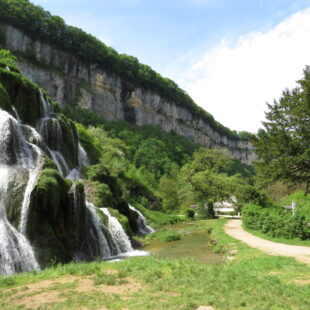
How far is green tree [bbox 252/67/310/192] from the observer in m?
25.2

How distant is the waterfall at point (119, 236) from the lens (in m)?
19.0

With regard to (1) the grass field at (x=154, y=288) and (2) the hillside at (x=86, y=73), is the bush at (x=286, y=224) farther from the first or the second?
(2) the hillside at (x=86, y=73)

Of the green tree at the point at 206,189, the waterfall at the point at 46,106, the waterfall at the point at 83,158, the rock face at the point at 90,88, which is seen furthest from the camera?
the rock face at the point at 90,88

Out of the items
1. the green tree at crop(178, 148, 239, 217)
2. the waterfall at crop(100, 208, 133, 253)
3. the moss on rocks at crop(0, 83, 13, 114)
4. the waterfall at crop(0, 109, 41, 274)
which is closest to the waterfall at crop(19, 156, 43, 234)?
the waterfall at crop(0, 109, 41, 274)

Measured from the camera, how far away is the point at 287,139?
84.5 feet

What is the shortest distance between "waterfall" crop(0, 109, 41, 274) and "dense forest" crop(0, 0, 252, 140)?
5897 centimetres

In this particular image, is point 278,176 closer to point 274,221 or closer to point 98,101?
point 274,221

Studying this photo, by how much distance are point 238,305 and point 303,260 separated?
23.6 ft

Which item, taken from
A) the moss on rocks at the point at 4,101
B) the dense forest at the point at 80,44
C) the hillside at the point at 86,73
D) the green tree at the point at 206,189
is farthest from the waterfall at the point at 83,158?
the dense forest at the point at 80,44

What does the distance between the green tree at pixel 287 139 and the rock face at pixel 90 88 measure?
1304 inches

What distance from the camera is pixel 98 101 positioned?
284ft

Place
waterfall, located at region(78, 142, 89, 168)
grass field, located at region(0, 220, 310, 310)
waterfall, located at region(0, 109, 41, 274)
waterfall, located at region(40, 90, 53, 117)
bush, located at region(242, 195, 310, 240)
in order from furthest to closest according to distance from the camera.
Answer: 1. waterfall, located at region(78, 142, 89, 168)
2. waterfall, located at region(40, 90, 53, 117)
3. bush, located at region(242, 195, 310, 240)
4. waterfall, located at region(0, 109, 41, 274)
5. grass field, located at region(0, 220, 310, 310)

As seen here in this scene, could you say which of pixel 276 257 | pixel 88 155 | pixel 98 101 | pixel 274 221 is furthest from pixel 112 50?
pixel 276 257

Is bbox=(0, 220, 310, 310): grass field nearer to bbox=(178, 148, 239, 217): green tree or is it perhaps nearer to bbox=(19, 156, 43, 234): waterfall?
bbox=(19, 156, 43, 234): waterfall
